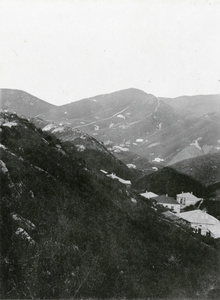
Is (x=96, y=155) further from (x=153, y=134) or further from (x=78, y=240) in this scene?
(x=78, y=240)

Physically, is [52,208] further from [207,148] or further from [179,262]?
[207,148]

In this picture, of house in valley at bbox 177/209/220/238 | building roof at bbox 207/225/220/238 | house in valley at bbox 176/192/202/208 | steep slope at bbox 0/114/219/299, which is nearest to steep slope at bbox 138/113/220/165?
house in valley at bbox 176/192/202/208

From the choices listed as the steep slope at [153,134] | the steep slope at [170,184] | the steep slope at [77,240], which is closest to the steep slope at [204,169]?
the steep slope at [170,184]

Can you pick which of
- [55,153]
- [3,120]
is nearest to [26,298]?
[55,153]

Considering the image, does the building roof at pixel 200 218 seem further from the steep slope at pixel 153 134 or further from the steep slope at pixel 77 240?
the steep slope at pixel 153 134

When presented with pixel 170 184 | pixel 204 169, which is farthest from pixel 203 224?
pixel 204 169

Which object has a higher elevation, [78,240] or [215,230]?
[78,240]
